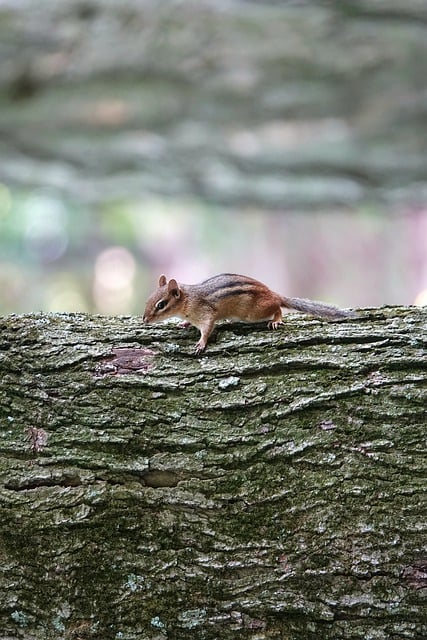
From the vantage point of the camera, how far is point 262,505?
2.29 metres

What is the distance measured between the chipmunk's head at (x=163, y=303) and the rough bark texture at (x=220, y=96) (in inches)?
129

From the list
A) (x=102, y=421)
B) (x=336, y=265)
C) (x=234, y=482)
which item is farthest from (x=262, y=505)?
(x=336, y=265)

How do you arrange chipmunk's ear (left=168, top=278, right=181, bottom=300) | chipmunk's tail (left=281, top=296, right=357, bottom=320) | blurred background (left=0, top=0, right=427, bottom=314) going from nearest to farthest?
chipmunk's tail (left=281, top=296, right=357, bottom=320), chipmunk's ear (left=168, top=278, right=181, bottom=300), blurred background (left=0, top=0, right=427, bottom=314)

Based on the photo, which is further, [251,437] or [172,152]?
[172,152]

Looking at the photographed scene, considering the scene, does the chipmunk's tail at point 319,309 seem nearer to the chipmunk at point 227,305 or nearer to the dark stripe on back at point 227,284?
the chipmunk at point 227,305

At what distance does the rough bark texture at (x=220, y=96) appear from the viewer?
566 centimetres

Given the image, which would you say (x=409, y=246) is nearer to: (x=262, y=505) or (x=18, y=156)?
(x=18, y=156)

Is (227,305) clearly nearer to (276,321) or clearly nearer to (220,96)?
(276,321)

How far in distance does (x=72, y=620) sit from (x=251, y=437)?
810mm

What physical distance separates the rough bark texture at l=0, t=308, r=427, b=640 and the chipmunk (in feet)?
1.00

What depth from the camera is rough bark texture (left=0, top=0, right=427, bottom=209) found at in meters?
5.66

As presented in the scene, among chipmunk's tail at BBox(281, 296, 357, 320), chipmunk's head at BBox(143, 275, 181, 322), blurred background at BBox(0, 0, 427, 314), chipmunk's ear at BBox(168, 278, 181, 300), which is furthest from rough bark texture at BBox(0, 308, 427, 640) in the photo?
blurred background at BBox(0, 0, 427, 314)

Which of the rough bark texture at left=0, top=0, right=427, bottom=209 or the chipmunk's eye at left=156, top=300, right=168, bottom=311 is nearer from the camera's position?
the chipmunk's eye at left=156, top=300, right=168, bottom=311

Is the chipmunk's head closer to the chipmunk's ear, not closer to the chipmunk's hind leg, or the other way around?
the chipmunk's ear
